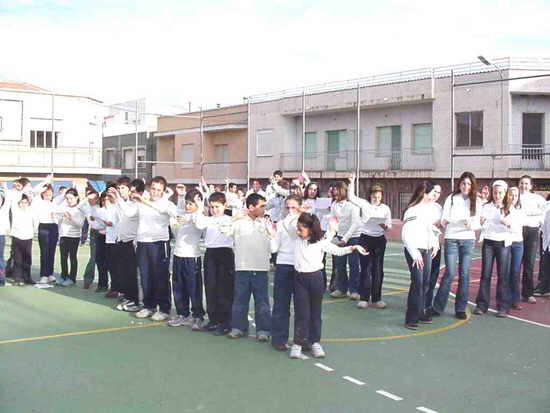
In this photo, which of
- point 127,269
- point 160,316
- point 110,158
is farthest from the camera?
point 110,158

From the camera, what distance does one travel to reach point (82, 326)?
776 centimetres

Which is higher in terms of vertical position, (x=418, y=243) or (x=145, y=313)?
(x=418, y=243)

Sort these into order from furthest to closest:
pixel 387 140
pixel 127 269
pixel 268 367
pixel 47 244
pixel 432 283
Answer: pixel 387 140 < pixel 47 244 < pixel 127 269 < pixel 432 283 < pixel 268 367

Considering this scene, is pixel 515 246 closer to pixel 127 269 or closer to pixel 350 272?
pixel 350 272

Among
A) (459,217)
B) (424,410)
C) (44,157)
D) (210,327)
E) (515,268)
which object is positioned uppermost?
(44,157)

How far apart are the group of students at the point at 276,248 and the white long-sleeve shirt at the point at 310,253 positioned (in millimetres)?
11

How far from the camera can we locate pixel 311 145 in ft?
110

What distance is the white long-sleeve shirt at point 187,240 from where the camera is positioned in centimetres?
775

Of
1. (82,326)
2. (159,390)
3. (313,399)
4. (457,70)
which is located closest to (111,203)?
(82,326)

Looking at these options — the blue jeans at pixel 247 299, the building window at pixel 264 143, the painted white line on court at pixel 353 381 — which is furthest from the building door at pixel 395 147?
the painted white line on court at pixel 353 381

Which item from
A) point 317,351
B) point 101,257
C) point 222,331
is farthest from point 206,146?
point 317,351

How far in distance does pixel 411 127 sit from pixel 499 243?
68.9ft

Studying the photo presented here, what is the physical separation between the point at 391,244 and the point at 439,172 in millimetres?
9043

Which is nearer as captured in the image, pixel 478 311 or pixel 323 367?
pixel 323 367
